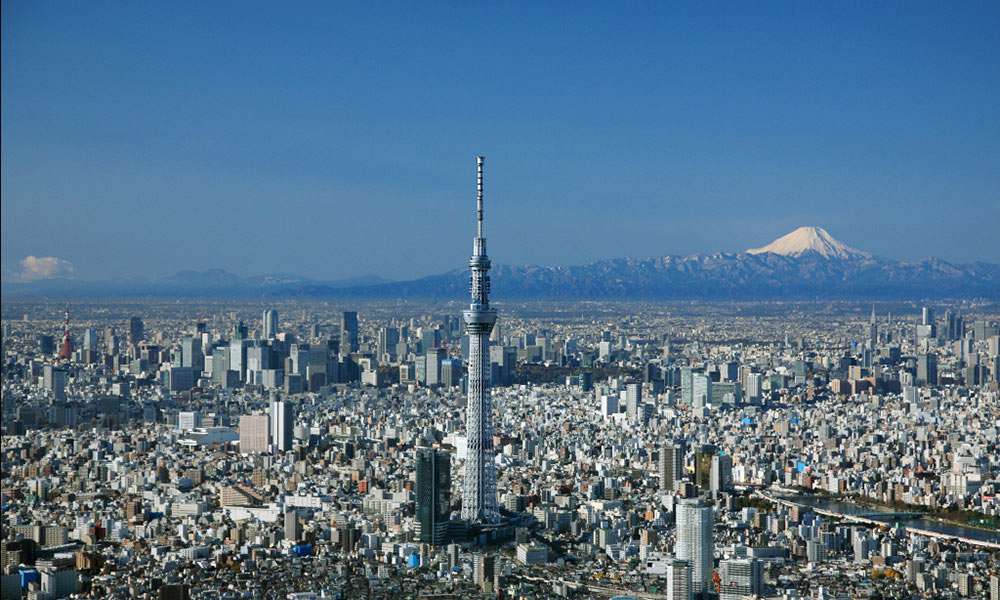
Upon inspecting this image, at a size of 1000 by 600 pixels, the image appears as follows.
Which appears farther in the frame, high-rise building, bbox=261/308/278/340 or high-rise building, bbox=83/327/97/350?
high-rise building, bbox=261/308/278/340

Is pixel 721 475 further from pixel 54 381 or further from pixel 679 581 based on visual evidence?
pixel 54 381

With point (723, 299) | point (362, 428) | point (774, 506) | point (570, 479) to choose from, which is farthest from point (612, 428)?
point (723, 299)

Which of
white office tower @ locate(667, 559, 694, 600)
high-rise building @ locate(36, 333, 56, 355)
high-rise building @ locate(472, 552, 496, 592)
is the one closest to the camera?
white office tower @ locate(667, 559, 694, 600)

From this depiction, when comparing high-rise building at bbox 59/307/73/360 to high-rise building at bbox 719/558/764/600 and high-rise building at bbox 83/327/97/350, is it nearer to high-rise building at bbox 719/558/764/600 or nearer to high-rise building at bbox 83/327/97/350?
high-rise building at bbox 83/327/97/350

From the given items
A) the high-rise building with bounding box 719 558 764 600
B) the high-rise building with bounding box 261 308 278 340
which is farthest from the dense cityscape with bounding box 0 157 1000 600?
the high-rise building with bounding box 261 308 278 340

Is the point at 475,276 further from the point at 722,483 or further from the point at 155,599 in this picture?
the point at 155,599

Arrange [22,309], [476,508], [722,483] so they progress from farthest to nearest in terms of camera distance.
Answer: [22,309] → [722,483] → [476,508]

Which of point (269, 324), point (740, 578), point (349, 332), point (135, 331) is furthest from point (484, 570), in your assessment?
point (269, 324)
